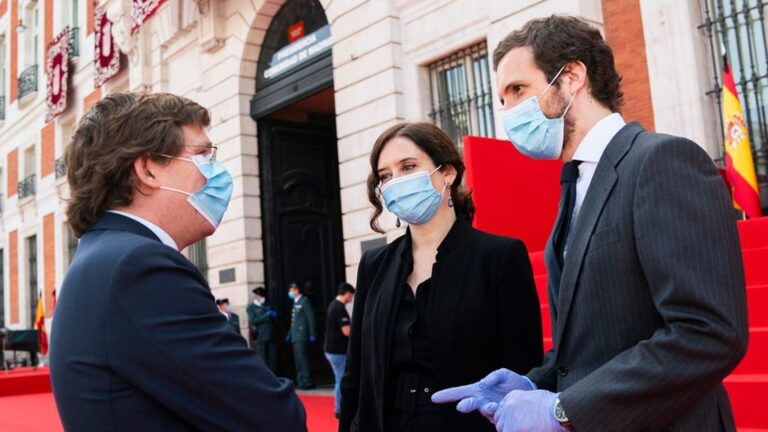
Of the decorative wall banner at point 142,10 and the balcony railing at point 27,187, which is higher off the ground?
the decorative wall banner at point 142,10

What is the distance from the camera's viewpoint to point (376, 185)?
11.2 ft

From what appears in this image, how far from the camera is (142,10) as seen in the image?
14.7 m

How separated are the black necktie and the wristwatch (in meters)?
0.55

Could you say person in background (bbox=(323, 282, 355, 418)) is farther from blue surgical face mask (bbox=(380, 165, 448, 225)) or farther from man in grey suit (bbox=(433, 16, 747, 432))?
man in grey suit (bbox=(433, 16, 747, 432))

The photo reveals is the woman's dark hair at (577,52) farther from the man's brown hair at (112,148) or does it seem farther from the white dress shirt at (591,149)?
the man's brown hair at (112,148)

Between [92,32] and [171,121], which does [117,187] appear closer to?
[171,121]

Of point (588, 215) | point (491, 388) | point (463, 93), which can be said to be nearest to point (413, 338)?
point (491, 388)

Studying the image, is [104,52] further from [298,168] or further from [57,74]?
[298,168]

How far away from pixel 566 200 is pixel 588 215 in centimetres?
24

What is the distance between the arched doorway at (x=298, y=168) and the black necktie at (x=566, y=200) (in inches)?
418

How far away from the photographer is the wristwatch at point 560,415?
64.5 inches

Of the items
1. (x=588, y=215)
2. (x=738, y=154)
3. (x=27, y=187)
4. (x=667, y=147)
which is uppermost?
(x=27, y=187)

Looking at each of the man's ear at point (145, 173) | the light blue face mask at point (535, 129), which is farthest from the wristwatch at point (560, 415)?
the man's ear at point (145, 173)

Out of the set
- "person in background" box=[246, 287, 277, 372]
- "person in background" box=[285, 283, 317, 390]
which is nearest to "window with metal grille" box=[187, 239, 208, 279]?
"person in background" box=[246, 287, 277, 372]
